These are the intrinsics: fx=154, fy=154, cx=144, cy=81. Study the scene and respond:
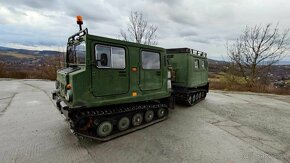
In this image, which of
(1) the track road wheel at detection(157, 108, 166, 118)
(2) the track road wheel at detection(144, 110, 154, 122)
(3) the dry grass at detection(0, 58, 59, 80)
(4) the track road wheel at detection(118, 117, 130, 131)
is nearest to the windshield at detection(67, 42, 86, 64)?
(4) the track road wheel at detection(118, 117, 130, 131)

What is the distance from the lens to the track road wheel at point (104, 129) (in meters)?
3.54

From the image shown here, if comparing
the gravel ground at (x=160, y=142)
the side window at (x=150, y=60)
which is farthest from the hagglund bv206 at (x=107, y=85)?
the gravel ground at (x=160, y=142)

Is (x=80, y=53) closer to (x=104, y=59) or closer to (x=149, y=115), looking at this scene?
(x=104, y=59)

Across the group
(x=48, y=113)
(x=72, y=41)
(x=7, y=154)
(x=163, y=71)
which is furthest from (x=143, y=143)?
(x=48, y=113)

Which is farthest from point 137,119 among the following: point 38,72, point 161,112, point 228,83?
point 38,72

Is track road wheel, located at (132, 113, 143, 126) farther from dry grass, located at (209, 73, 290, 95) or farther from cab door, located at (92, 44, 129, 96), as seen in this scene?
dry grass, located at (209, 73, 290, 95)

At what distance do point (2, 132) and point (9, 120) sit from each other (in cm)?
105

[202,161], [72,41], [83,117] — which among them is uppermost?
[72,41]

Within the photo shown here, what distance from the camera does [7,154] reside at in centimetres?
300

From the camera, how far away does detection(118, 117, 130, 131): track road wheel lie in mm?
3914

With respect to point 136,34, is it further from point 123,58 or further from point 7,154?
point 7,154

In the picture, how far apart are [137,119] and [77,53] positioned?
2320mm

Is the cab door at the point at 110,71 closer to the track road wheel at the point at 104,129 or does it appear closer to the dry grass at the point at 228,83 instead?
the track road wheel at the point at 104,129

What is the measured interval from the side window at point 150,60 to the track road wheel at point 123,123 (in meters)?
1.48
